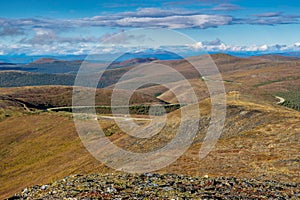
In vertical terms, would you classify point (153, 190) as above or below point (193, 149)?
above

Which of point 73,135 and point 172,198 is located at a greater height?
point 172,198

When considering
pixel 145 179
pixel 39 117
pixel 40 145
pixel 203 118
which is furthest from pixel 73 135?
pixel 145 179

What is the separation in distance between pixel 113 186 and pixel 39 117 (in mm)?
152345

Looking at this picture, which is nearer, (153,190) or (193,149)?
(153,190)

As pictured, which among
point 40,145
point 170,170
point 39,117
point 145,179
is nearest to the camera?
point 145,179

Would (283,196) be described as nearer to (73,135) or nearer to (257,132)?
(257,132)

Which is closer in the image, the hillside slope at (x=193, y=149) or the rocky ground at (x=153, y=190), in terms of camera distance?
the rocky ground at (x=153, y=190)

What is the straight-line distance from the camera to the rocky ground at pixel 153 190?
27359mm

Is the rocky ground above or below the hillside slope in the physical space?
above

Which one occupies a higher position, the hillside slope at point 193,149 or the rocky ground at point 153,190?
the rocky ground at point 153,190

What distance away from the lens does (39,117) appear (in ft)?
571

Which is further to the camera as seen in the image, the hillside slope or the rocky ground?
the hillside slope

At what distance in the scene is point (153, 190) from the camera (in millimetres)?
29297

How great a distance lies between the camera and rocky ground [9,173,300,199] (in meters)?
27.4
